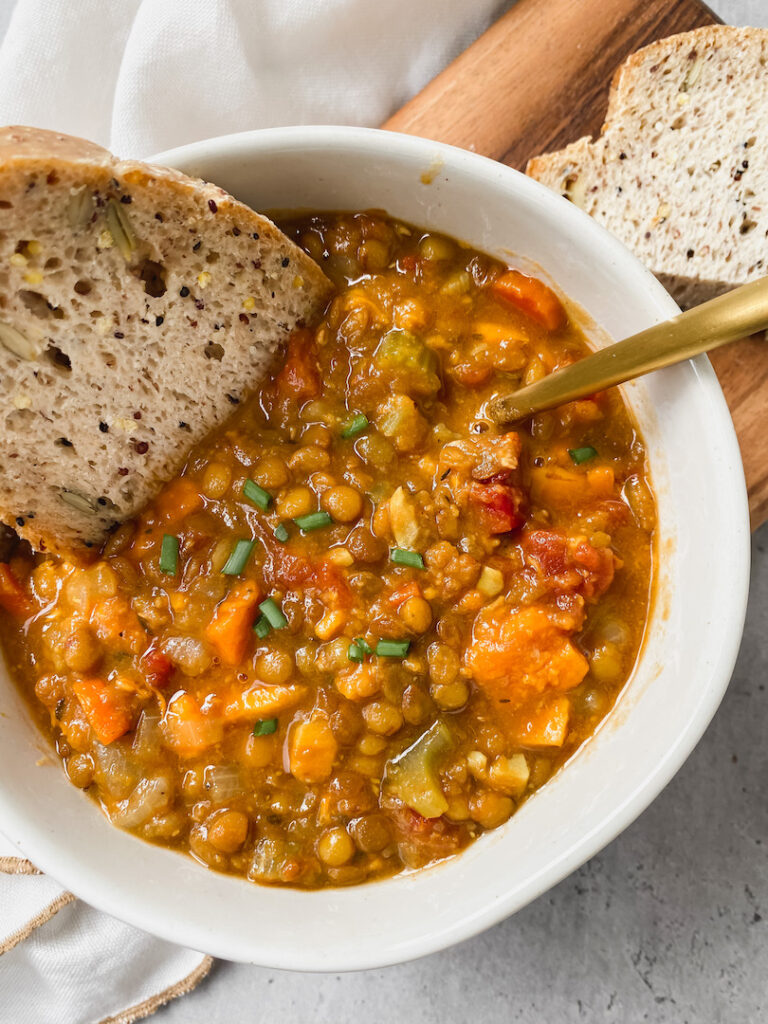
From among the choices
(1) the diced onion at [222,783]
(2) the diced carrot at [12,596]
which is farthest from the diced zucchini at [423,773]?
(2) the diced carrot at [12,596]

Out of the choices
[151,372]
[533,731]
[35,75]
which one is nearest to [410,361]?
[151,372]

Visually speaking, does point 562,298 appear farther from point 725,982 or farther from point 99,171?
point 725,982

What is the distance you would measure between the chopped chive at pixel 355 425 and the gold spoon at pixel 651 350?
43 centimetres

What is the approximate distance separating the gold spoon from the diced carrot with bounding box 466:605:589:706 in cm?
65

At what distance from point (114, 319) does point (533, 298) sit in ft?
4.52

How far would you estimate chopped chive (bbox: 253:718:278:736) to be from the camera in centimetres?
291

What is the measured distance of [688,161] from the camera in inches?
136

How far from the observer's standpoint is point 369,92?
11.9 ft

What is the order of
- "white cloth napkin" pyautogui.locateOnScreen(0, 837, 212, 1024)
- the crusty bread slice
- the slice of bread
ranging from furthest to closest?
"white cloth napkin" pyautogui.locateOnScreen(0, 837, 212, 1024) → the slice of bread → the crusty bread slice

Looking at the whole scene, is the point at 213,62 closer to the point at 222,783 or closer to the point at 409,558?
the point at 409,558

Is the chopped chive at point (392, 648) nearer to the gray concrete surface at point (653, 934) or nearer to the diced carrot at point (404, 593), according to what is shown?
the diced carrot at point (404, 593)

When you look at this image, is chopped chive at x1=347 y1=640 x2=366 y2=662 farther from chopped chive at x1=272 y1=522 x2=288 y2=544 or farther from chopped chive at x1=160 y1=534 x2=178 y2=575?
chopped chive at x1=160 y1=534 x2=178 y2=575

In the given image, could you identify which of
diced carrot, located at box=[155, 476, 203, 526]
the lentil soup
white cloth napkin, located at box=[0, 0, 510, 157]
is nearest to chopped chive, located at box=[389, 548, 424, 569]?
the lentil soup

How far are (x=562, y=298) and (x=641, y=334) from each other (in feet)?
1.52
